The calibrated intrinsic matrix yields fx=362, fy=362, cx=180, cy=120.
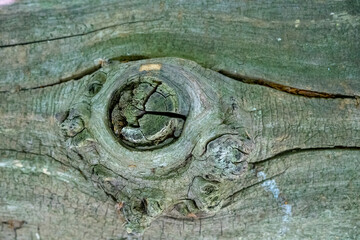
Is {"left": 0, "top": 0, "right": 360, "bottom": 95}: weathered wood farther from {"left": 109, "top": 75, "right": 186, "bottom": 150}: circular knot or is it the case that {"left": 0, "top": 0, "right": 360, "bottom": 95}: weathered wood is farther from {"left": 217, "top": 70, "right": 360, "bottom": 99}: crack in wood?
{"left": 109, "top": 75, "right": 186, "bottom": 150}: circular knot

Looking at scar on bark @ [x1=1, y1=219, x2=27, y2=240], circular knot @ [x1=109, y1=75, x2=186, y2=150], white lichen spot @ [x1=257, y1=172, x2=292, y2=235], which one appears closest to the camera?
circular knot @ [x1=109, y1=75, x2=186, y2=150]

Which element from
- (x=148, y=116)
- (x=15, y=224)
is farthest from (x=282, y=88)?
(x=15, y=224)

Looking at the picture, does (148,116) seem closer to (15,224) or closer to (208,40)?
(208,40)

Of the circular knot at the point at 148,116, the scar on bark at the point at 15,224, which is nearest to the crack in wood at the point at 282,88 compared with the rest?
the circular knot at the point at 148,116

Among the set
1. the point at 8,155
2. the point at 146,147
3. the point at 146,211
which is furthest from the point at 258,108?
the point at 8,155

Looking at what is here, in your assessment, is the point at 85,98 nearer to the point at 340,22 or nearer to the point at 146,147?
the point at 146,147

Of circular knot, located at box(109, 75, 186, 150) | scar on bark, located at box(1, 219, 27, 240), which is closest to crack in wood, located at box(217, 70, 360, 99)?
circular knot, located at box(109, 75, 186, 150)

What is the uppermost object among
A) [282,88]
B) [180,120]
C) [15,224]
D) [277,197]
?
[282,88]

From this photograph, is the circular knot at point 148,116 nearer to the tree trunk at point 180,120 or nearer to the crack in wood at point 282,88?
the tree trunk at point 180,120
